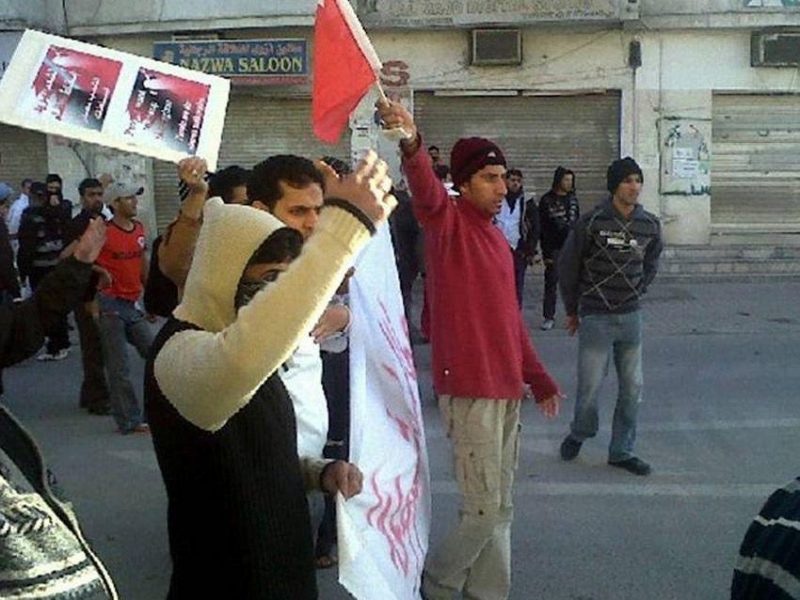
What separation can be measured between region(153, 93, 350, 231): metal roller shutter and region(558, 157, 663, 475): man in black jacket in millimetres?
11170

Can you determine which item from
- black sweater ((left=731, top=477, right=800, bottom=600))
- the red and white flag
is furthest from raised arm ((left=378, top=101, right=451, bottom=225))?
black sweater ((left=731, top=477, right=800, bottom=600))

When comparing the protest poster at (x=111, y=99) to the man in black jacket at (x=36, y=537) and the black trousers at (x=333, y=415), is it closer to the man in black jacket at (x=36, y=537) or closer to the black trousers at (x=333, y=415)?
the black trousers at (x=333, y=415)

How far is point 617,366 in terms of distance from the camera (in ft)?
19.7

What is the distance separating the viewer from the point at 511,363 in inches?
155

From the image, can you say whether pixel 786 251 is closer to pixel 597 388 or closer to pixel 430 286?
pixel 597 388

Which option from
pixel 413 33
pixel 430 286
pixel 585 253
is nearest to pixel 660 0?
pixel 413 33

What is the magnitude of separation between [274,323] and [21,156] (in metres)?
16.3

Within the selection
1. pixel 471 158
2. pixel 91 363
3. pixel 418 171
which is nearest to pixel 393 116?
pixel 418 171

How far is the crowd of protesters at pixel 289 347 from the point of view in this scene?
1.91 m

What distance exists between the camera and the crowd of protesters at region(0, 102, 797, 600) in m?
1.91

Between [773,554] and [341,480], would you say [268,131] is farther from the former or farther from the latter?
[773,554]

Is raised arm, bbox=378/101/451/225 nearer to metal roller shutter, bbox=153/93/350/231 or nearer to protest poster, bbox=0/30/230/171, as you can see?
protest poster, bbox=0/30/230/171

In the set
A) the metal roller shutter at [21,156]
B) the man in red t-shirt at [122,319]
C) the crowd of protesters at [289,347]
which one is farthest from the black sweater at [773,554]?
the metal roller shutter at [21,156]

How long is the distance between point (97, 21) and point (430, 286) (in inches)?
551
